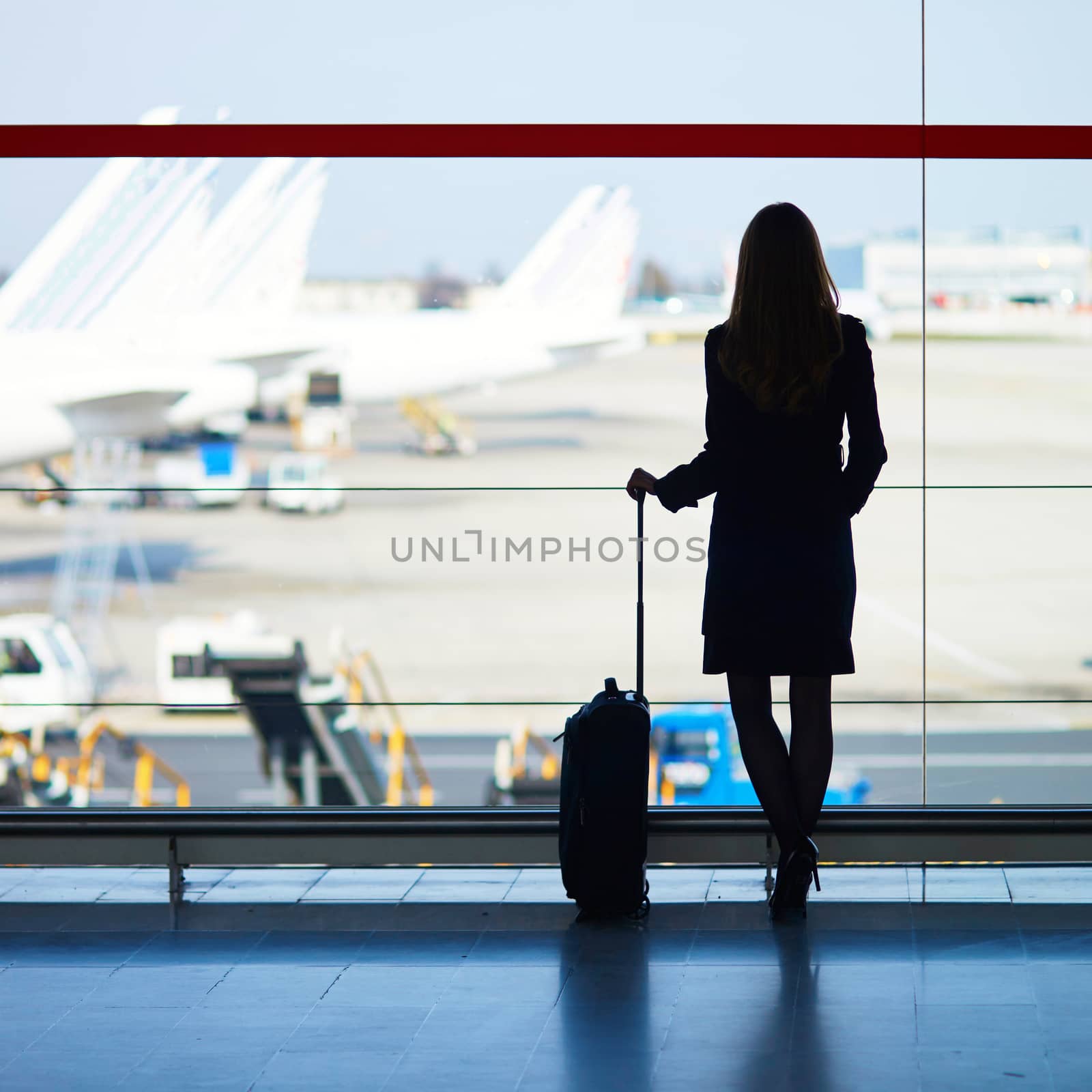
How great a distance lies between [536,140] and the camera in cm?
295

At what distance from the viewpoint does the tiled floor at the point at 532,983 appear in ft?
5.34

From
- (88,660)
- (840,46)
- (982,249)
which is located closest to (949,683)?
(982,249)

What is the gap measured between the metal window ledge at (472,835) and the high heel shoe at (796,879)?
0.46 ft

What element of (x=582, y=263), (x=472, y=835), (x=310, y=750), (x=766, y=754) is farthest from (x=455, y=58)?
(x=766, y=754)

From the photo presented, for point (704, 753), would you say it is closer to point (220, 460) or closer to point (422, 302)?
point (422, 302)

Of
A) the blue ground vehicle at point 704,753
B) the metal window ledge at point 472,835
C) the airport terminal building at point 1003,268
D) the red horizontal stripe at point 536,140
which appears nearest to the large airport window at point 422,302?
the airport terminal building at point 1003,268

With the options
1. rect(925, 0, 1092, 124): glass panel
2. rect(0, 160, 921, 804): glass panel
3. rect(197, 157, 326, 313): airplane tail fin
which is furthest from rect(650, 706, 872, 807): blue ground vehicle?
rect(197, 157, 326, 313): airplane tail fin

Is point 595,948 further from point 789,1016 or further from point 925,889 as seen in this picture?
point 925,889

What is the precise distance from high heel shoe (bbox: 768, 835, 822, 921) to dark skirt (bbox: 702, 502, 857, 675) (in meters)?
0.28

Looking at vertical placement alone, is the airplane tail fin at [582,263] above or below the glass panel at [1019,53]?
below

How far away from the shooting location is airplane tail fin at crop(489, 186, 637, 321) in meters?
41.1

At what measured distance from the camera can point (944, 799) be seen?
2.45m

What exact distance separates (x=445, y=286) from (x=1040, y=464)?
70.6ft

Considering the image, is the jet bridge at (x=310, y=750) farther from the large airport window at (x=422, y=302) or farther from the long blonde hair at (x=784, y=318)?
the long blonde hair at (x=784, y=318)
